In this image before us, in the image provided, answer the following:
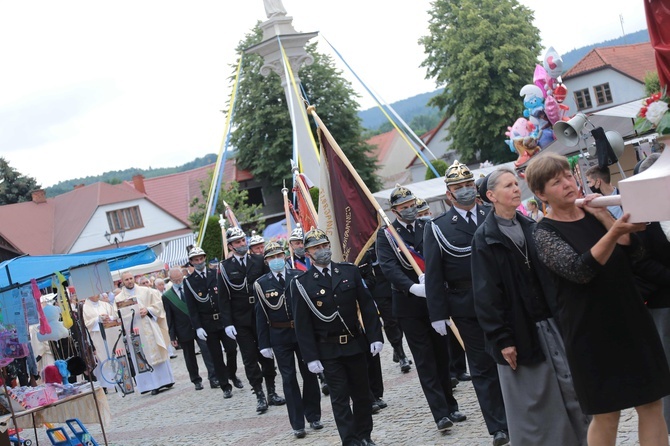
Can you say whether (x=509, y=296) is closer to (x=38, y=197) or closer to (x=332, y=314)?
(x=332, y=314)

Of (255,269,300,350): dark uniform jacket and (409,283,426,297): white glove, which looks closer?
(409,283,426,297): white glove

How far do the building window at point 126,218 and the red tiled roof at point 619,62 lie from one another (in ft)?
102

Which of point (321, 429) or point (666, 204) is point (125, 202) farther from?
point (666, 204)

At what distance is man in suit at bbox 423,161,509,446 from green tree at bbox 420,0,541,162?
4103 centimetres

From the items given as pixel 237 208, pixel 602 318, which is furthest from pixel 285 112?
pixel 602 318

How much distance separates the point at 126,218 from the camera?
6856 cm

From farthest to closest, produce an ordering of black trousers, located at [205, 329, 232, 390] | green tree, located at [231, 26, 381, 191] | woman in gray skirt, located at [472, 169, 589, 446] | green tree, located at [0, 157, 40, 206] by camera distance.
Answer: green tree, located at [0, 157, 40, 206] → green tree, located at [231, 26, 381, 191] → black trousers, located at [205, 329, 232, 390] → woman in gray skirt, located at [472, 169, 589, 446]

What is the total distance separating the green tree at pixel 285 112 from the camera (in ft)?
173

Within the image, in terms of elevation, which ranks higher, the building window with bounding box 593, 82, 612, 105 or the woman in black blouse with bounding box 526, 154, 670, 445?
the building window with bounding box 593, 82, 612, 105

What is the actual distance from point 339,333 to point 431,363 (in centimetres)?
92

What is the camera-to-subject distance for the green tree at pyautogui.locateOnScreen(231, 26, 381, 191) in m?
52.7

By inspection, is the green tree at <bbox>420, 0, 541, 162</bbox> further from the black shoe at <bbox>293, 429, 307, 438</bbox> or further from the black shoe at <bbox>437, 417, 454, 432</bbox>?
the black shoe at <bbox>437, 417, 454, 432</bbox>

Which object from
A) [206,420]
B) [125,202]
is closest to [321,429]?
[206,420]

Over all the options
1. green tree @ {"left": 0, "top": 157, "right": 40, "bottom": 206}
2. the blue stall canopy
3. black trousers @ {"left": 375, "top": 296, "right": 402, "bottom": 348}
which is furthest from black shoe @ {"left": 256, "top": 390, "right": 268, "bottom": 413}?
green tree @ {"left": 0, "top": 157, "right": 40, "bottom": 206}
